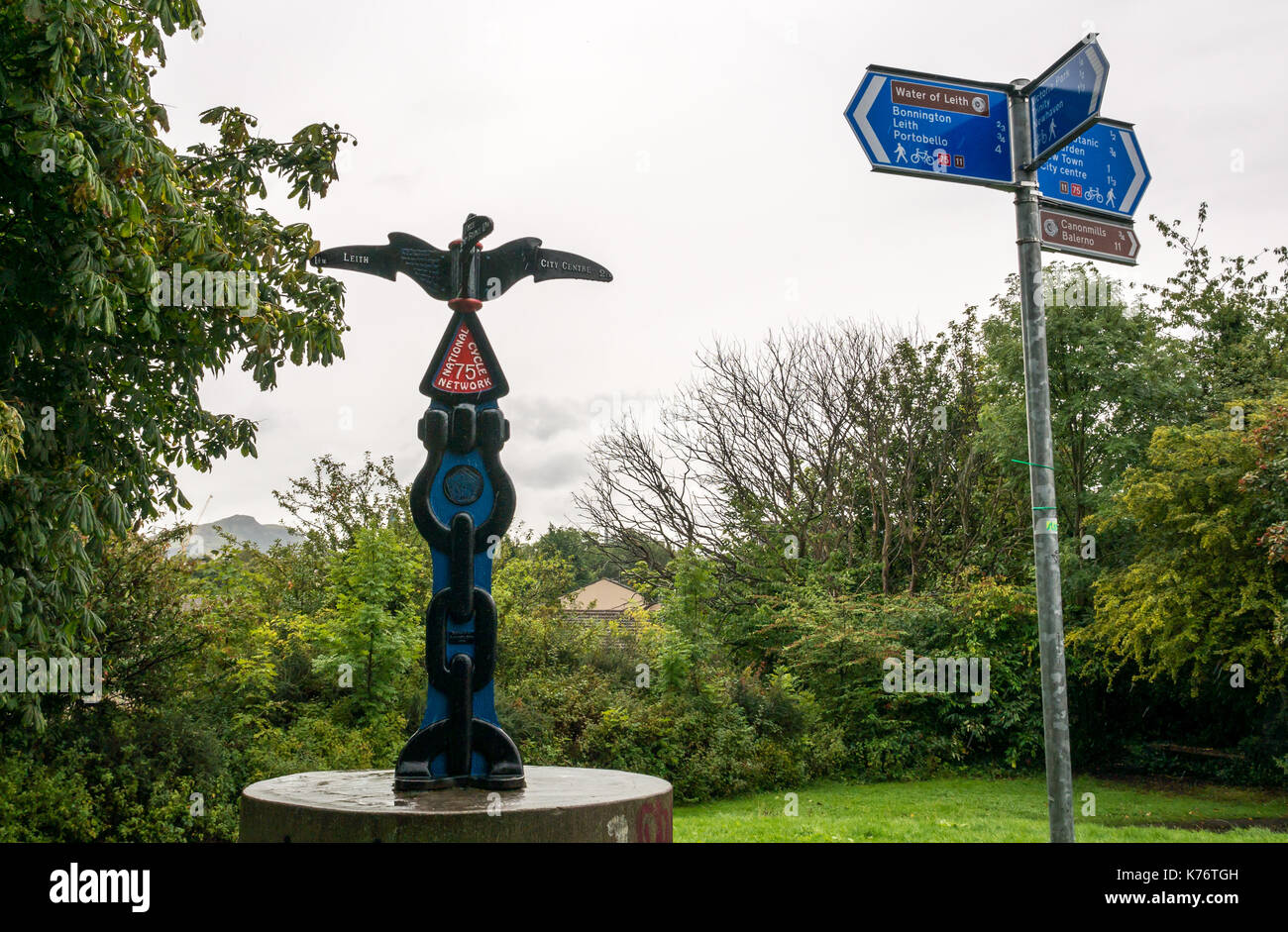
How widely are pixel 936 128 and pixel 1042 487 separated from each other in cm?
191

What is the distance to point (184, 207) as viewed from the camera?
709 centimetres

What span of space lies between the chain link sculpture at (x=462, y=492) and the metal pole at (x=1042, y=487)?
3.03 meters

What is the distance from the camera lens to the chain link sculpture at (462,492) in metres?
6.09

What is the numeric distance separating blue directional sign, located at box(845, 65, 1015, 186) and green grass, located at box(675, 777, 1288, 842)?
6675 millimetres

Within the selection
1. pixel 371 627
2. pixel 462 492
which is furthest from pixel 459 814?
pixel 371 627

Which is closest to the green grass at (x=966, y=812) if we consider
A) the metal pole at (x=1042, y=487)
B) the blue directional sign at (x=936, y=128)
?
the metal pole at (x=1042, y=487)

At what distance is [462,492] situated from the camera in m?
6.31

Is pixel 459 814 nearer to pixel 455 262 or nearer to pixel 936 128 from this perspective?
pixel 455 262

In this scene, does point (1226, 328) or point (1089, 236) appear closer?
point (1089, 236)

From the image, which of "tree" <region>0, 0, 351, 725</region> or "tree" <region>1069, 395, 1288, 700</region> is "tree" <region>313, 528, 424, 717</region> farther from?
"tree" <region>1069, 395, 1288, 700</region>

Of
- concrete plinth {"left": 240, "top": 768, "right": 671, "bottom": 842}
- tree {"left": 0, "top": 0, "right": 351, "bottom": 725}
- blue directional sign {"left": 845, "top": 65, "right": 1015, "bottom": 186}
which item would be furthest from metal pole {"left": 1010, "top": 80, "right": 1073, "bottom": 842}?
tree {"left": 0, "top": 0, "right": 351, "bottom": 725}

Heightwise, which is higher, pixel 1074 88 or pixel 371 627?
pixel 1074 88
